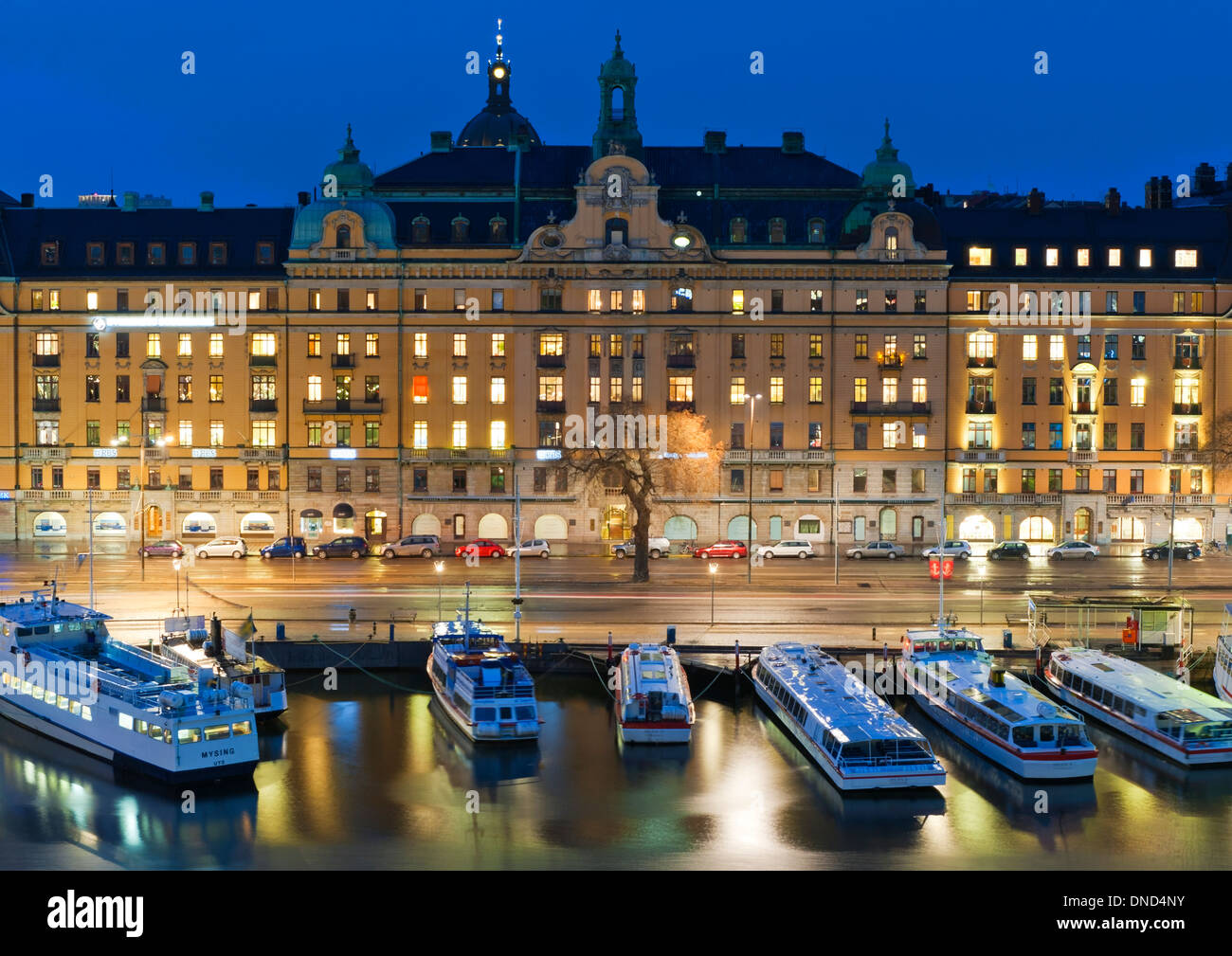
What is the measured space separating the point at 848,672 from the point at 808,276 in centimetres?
4920

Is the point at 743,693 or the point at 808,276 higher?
the point at 808,276

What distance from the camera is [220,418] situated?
101250 mm

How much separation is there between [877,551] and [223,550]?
41430mm

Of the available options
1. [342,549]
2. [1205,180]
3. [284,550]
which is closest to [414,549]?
[342,549]

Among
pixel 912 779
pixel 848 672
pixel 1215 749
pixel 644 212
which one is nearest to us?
pixel 912 779

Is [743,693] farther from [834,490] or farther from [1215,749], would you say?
[834,490]

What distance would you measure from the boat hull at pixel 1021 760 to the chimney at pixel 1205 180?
94507mm

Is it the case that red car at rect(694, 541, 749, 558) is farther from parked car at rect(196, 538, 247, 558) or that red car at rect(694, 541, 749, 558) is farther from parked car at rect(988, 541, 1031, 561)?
parked car at rect(196, 538, 247, 558)

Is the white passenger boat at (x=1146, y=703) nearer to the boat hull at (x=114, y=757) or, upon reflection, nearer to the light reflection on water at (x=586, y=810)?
the light reflection on water at (x=586, y=810)

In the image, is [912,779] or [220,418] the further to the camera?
[220,418]

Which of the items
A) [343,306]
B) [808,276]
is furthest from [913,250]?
[343,306]

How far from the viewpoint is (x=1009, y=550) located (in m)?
94.5


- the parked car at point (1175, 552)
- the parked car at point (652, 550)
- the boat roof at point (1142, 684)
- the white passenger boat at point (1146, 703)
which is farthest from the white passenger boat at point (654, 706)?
the parked car at point (1175, 552)

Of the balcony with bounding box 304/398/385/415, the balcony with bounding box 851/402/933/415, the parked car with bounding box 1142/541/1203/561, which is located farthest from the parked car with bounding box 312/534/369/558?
the parked car with bounding box 1142/541/1203/561
